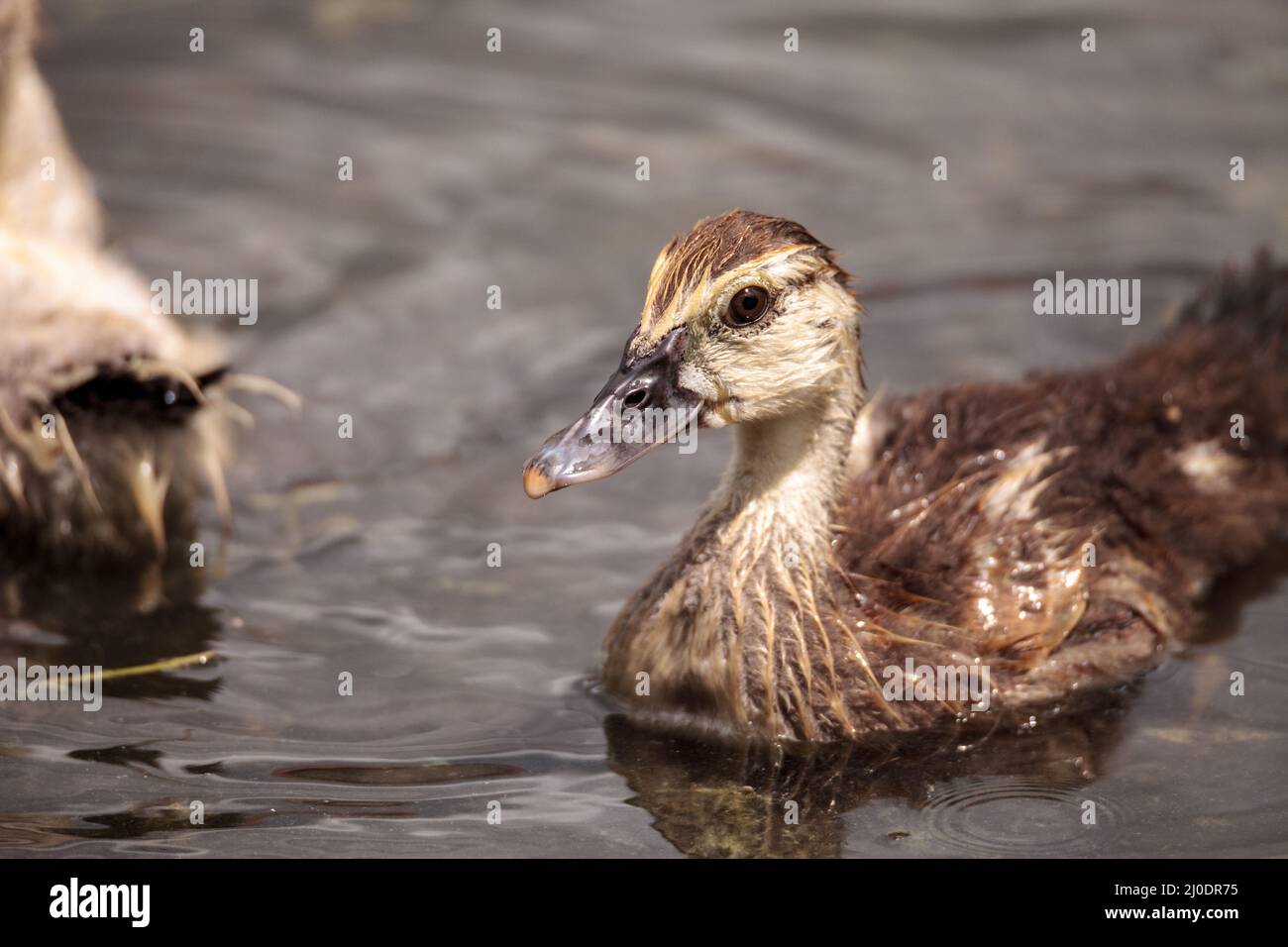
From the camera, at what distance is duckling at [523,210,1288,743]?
18.9ft

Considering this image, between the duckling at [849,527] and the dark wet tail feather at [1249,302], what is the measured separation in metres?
1.06

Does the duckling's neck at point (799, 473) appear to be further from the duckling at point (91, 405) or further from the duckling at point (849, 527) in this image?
the duckling at point (91, 405)

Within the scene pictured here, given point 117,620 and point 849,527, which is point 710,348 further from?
point 117,620

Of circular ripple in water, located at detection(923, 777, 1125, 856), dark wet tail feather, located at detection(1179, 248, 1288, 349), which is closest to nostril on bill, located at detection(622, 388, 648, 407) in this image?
circular ripple in water, located at detection(923, 777, 1125, 856)

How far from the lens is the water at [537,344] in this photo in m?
5.67

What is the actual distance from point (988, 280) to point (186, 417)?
13.9 ft

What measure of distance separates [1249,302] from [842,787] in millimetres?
3292

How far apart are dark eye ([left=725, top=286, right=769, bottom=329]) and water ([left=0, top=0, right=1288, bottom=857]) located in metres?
1.41

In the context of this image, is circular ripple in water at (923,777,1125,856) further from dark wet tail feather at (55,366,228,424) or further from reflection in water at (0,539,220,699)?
dark wet tail feather at (55,366,228,424)

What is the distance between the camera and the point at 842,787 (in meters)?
5.74

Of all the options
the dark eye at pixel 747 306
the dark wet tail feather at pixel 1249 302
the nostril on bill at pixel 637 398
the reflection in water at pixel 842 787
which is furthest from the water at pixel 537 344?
the dark eye at pixel 747 306

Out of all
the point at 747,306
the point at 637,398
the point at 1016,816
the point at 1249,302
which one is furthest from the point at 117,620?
the point at 1249,302

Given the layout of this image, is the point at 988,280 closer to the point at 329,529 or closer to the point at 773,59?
the point at 773,59
